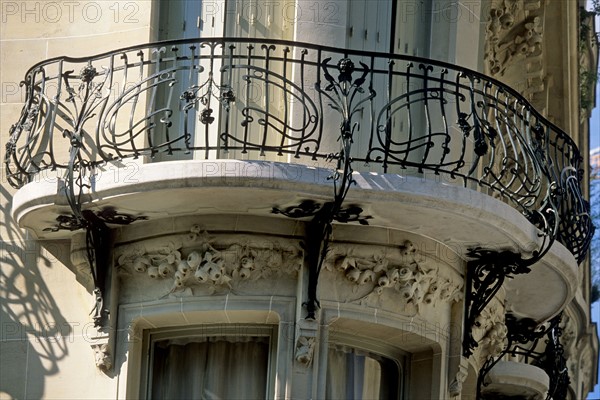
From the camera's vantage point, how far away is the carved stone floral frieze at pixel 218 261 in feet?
57.2

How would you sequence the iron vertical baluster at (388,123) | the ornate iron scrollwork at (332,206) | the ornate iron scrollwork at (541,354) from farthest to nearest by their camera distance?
1. the ornate iron scrollwork at (541,354)
2. the iron vertical baluster at (388,123)
3. the ornate iron scrollwork at (332,206)

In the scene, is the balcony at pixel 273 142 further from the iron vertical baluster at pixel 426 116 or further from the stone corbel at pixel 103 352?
the stone corbel at pixel 103 352

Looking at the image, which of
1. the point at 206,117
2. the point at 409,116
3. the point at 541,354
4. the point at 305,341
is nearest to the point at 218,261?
the point at 305,341

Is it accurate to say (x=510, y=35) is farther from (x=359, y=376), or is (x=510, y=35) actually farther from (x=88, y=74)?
Result: (x=88, y=74)

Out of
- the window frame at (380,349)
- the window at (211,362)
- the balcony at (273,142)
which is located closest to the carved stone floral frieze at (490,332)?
the balcony at (273,142)

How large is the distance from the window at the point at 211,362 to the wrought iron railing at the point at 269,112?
138 cm

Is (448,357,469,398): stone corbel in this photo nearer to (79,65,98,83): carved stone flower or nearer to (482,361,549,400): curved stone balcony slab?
(482,361,549,400): curved stone balcony slab

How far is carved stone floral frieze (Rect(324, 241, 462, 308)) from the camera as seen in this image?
1762 cm

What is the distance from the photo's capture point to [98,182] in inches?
674

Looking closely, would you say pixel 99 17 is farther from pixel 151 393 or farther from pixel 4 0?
pixel 151 393

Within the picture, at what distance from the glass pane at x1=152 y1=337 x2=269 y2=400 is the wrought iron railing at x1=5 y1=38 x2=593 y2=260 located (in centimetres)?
147

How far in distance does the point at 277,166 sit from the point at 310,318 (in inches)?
50.7

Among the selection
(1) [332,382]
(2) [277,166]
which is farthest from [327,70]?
(1) [332,382]

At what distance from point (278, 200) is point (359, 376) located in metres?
1.97
